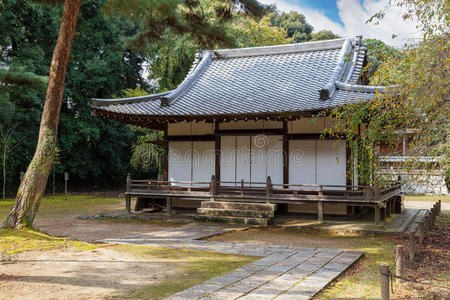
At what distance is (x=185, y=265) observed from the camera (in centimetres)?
720

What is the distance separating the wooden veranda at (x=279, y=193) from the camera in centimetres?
1196

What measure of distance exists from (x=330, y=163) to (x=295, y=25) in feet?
124

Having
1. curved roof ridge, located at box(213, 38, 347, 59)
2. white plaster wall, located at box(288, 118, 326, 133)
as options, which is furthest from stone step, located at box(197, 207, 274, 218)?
curved roof ridge, located at box(213, 38, 347, 59)

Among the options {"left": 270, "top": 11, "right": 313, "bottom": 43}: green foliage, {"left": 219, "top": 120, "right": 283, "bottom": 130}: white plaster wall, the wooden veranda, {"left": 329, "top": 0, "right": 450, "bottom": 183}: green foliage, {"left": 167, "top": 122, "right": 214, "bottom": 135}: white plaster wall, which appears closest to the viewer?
{"left": 329, "top": 0, "right": 450, "bottom": 183}: green foliage

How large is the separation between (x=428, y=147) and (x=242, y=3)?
19.1ft

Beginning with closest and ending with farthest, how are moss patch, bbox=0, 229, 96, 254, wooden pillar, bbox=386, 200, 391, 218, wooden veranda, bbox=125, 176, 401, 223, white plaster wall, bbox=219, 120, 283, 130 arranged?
1. moss patch, bbox=0, 229, 96, 254
2. wooden veranda, bbox=125, 176, 401, 223
3. white plaster wall, bbox=219, 120, 283, 130
4. wooden pillar, bbox=386, 200, 391, 218

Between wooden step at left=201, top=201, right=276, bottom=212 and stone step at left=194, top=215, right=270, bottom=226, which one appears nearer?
stone step at left=194, top=215, right=270, bottom=226

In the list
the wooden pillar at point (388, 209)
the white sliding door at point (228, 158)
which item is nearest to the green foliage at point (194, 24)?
the white sliding door at point (228, 158)

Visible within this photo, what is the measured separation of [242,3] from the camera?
34.2 feet

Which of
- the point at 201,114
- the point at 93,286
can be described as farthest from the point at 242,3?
the point at 93,286

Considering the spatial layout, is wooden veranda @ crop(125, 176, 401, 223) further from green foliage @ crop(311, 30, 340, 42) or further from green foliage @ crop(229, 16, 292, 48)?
green foliage @ crop(311, 30, 340, 42)

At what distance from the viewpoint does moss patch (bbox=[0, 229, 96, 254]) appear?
8.04m

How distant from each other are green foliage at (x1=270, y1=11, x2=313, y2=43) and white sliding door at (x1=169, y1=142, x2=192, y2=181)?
110 ft

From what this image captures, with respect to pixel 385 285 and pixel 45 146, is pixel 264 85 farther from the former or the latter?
pixel 385 285
